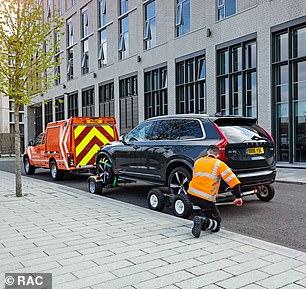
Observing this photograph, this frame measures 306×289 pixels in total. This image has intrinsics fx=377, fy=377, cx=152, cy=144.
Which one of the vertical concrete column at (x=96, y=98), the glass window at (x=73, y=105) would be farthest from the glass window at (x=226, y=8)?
the glass window at (x=73, y=105)

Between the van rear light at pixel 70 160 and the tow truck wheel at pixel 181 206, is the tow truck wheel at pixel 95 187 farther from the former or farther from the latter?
the tow truck wheel at pixel 181 206

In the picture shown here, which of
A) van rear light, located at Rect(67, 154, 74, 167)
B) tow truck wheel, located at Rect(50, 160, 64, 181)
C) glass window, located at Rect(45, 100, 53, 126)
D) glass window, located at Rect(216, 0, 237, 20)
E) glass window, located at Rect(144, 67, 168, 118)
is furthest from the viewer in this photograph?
glass window, located at Rect(45, 100, 53, 126)

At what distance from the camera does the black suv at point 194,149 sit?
701cm

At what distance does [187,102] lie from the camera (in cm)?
2480

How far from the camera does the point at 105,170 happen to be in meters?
10.1

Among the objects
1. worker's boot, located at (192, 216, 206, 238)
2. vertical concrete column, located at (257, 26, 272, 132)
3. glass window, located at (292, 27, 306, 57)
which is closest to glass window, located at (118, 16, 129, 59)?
vertical concrete column, located at (257, 26, 272, 132)

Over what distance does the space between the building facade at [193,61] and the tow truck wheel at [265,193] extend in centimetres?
651

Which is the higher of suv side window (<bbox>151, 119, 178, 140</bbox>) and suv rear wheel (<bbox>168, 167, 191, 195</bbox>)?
suv side window (<bbox>151, 119, 178, 140</bbox>)

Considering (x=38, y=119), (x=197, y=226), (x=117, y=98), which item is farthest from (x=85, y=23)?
(x=197, y=226)

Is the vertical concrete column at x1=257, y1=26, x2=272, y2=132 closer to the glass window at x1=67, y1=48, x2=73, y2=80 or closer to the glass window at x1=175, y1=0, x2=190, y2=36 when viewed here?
the glass window at x1=175, y1=0, x2=190, y2=36

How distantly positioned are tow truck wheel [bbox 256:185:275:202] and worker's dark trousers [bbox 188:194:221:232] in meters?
3.21

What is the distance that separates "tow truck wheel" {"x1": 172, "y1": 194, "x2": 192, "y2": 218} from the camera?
22.2 feet

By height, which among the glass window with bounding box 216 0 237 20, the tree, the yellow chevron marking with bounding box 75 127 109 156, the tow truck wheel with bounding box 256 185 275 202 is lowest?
the tow truck wheel with bounding box 256 185 275 202

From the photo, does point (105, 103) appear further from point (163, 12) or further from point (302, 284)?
point (302, 284)
